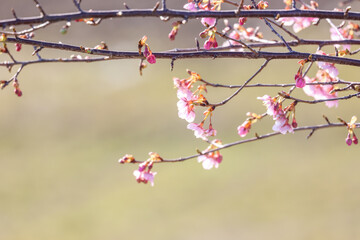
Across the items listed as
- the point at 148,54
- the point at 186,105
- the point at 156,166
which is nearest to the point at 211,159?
the point at 186,105

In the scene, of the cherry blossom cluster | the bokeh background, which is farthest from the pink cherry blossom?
the bokeh background

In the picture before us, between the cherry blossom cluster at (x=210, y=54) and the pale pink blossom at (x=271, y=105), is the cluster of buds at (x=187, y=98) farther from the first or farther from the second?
the pale pink blossom at (x=271, y=105)

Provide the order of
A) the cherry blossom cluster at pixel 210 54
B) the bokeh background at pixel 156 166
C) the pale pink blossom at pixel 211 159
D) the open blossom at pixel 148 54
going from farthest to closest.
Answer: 1. the bokeh background at pixel 156 166
2. the pale pink blossom at pixel 211 159
3. the open blossom at pixel 148 54
4. the cherry blossom cluster at pixel 210 54

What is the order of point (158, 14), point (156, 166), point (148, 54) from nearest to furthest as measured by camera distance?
1. point (158, 14)
2. point (148, 54)
3. point (156, 166)

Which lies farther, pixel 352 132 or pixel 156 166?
pixel 156 166

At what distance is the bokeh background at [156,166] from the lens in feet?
18.2

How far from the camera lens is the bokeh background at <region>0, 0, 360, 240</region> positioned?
18.2ft

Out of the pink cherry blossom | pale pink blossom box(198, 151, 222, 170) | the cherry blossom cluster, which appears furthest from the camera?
pale pink blossom box(198, 151, 222, 170)

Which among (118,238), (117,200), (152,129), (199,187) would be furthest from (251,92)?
(118,238)

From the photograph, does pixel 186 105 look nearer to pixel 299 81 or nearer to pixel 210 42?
pixel 210 42

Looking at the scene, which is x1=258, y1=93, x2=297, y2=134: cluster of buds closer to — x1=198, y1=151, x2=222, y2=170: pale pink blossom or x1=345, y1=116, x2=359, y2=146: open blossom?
x1=345, y1=116, x2=359, y2=146: open blossom

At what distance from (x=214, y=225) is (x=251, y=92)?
9.42 ft

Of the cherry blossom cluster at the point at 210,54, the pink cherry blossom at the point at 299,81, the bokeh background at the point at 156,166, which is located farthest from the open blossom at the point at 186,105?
the bokeh background at the point at 156,166

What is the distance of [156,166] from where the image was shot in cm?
723
